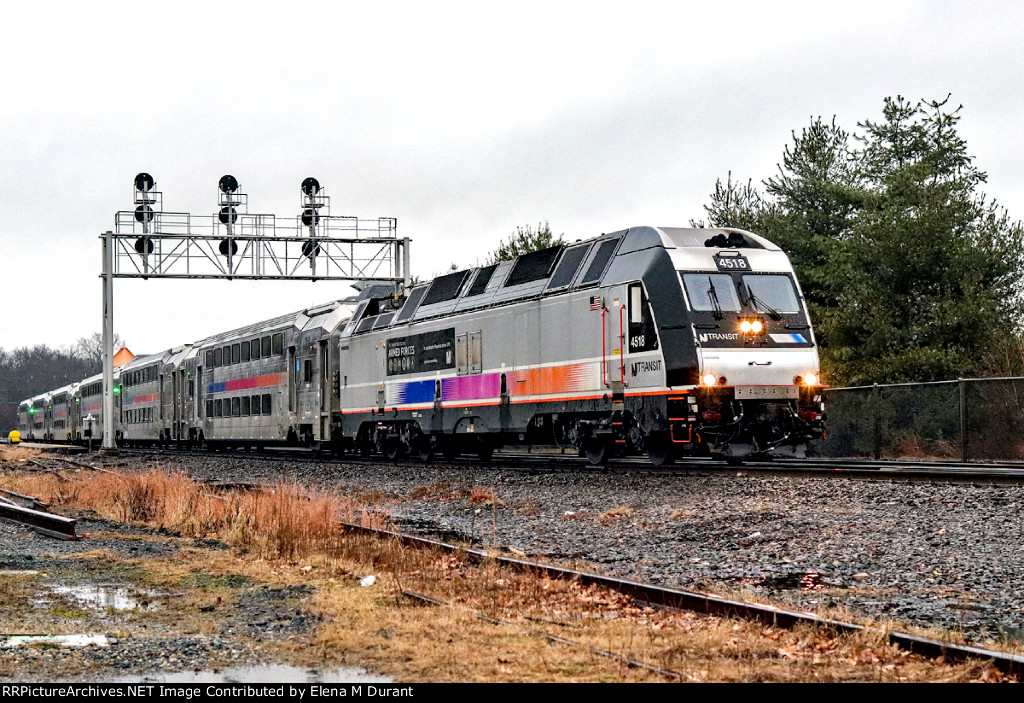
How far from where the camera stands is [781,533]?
1199cm

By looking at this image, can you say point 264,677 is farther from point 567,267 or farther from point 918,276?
point 918,276

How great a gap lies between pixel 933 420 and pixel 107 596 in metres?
18.2

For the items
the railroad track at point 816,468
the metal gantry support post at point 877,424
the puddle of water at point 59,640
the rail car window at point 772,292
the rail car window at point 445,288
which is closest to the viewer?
the puddle of water at point 59,640

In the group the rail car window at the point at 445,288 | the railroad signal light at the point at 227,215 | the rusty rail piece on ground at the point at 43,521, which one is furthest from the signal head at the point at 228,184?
the rusty rail piece on ground at the point at 43,521

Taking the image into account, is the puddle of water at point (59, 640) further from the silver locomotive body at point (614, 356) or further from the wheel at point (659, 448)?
→ the wheel at point (659, 448)

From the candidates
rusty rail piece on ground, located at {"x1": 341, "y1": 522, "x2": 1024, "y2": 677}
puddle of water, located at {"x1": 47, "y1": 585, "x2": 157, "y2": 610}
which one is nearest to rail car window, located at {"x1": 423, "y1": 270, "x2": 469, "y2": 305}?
rusty rail piece on ground, located at {"x1": 341, "y1": 522, "x2": 1024, "y2": 677}

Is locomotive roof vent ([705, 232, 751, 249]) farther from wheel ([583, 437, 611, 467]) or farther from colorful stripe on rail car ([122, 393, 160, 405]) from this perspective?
colorful stripe on rail car ([122, 393, 160, 405])

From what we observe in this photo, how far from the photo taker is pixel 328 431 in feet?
105

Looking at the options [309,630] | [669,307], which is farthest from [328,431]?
[309,630]

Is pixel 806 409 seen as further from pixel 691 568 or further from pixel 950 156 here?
pixel 950 156

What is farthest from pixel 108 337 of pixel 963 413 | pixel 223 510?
pixel 963 413

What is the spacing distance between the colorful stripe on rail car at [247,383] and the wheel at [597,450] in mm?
15875

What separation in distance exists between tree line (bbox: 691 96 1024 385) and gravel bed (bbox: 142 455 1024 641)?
48.0 feet

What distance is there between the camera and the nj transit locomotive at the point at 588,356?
1794cm
